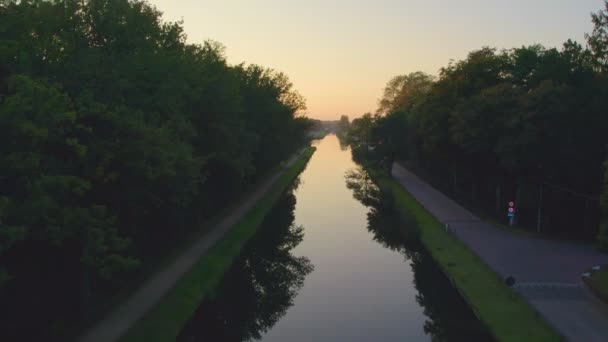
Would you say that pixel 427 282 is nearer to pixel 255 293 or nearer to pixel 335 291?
pixel 335 291

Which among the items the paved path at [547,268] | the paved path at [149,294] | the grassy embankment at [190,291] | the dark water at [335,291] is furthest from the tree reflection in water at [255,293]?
the paved path at [547,268]

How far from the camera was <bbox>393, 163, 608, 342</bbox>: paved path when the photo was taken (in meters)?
20.9

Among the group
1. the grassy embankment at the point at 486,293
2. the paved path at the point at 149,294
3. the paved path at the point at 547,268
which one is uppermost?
the paved path at the point at 547,268

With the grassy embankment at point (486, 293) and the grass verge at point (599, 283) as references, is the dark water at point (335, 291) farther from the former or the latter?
the grass verge at point (599, 283)

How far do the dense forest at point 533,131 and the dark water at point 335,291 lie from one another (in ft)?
27.3

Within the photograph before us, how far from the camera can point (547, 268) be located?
1118 inches

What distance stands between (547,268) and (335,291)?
10988mm

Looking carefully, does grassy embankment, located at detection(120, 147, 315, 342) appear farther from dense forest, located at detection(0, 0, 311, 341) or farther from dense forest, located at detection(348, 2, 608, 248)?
dense forest, located at detection(348, 2, 608, 248)

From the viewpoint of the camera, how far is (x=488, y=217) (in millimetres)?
45094

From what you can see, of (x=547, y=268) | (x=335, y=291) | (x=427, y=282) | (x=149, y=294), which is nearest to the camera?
(x=149, y=294)

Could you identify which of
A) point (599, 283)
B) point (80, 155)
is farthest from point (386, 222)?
point (80, 155)

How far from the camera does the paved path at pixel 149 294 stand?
66.4ft

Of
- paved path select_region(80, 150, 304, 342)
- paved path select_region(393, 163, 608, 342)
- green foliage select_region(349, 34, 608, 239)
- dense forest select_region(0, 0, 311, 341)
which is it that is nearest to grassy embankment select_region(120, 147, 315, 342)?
paved path select_region(80, 150, 304, 342)

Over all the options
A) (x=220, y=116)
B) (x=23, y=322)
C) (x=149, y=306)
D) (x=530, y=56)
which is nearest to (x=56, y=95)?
(x=23, y=322)
